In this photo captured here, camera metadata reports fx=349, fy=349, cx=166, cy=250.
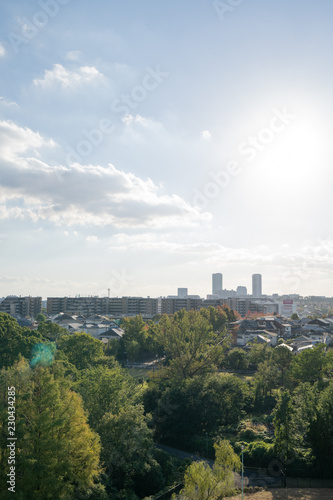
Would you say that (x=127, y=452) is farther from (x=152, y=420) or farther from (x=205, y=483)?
(x=152, y=420)

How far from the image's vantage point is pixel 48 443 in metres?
13.4

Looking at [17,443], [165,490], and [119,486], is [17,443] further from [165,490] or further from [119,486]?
[165,490]

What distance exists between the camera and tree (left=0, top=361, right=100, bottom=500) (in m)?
12.9

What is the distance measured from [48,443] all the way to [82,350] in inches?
810

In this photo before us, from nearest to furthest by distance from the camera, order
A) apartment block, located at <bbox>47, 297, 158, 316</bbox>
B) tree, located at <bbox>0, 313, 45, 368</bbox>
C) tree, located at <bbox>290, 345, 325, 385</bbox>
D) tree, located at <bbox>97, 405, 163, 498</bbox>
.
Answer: tree, located at <bbox>97, 405, 163, 498</bbox> < tree, located at <bbox>0, 313, 45, 368</bbox> < tree, located at <bbox>290, 345, 325, 385</bbox> < apartment block, located at <bbox>47, 297, 158, 316</bbox>

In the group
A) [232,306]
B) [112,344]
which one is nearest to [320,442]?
[112,344]

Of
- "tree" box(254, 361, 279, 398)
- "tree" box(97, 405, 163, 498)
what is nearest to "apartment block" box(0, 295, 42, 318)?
"tree" box(254, 361, 279, 398)

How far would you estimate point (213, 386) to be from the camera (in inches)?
1102

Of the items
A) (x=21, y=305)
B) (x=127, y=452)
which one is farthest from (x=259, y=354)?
(x=21, y=305)

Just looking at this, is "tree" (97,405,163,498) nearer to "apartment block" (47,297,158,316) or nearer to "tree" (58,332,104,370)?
"tree" (58,332,104,370)

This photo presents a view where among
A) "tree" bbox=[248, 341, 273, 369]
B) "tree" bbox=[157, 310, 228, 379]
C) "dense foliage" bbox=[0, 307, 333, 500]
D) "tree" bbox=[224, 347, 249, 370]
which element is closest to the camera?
"dense foliage" bbox=[0, 307, 333, 500]

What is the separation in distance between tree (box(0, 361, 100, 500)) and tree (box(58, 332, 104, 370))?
17.4 meters

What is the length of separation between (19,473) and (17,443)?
1159 mm

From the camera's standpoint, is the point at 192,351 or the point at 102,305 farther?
the point at 102,305
